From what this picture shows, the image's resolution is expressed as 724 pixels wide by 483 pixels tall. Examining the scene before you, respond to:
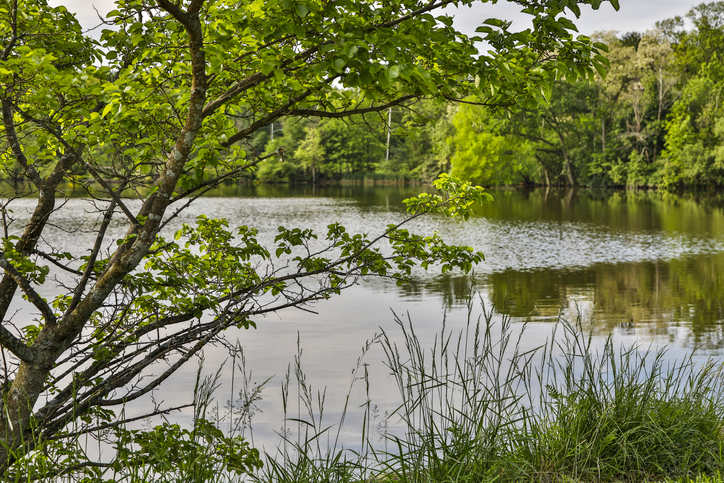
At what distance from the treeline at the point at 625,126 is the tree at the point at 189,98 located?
3530cm

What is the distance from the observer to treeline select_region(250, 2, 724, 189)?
1753 inches

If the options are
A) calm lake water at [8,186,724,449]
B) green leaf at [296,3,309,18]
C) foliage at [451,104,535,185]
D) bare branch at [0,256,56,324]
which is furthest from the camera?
foliage at [451,104,535,185]

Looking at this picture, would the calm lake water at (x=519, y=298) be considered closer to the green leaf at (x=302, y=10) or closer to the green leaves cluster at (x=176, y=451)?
the green leaves cluster at (x=176, y=451)

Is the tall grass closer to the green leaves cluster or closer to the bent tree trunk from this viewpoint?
the green leaves cluster

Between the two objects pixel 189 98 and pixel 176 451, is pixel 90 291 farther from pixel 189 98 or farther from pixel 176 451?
pixel 189 98

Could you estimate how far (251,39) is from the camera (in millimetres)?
3551

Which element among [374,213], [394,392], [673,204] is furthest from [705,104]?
[394,392]

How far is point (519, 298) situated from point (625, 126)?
146 ft

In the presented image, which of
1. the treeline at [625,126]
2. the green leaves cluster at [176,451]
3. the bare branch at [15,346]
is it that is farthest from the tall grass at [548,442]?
the treeline at [625,126]

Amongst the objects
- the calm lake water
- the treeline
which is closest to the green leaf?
Result: the calm lake water

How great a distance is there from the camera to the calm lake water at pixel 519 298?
24.0ft

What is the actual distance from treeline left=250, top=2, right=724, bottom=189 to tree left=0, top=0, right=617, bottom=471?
35.3 meters

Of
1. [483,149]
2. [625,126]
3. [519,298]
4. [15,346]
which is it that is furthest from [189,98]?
[625,126]

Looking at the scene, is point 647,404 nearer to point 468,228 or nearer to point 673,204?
point 468,228
